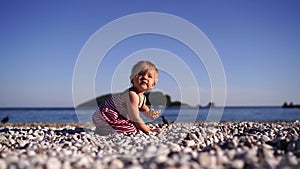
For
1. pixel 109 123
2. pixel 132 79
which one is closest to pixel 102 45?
pixel 132 79

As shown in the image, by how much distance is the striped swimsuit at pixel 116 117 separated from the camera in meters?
5.06

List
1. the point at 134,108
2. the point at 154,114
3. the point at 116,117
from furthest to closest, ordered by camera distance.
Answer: the point at 154,114, the point at 116,117, the point at 134,108

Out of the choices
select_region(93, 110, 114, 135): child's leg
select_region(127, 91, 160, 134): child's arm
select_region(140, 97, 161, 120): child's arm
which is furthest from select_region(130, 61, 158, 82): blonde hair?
select_region(93, 110, 114, 135): child's leg

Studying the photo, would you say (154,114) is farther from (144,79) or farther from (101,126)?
(101,126)

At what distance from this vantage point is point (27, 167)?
2.13 metres

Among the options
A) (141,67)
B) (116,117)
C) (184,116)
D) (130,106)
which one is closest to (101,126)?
(116,117)

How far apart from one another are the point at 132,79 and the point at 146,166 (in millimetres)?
2960

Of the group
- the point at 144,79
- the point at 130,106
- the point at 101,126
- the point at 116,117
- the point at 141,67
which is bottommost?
the point at 101,126

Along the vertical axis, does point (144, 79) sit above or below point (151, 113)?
above

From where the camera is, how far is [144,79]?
4.93 metres

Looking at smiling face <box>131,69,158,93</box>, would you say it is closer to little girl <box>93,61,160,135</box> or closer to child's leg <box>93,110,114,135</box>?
little girl <box>93,61,160,135</box>

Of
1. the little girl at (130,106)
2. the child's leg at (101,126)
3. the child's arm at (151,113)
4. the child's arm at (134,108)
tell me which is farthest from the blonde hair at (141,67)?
the child's leg at (101,126)

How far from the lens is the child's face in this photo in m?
4.93

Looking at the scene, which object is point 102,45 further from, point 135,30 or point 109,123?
point 109,123
